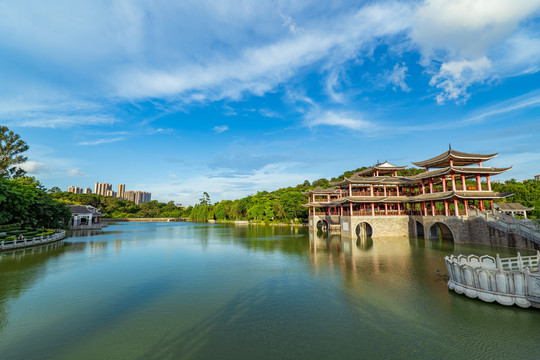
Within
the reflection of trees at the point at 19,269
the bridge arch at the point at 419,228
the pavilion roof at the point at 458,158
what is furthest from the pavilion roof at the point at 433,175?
the reflection of trees at the point at 19,269

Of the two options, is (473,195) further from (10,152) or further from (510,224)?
(10,152)

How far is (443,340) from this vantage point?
6.71 metres

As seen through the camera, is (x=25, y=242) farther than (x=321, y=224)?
No

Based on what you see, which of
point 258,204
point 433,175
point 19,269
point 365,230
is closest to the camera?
point 19,269

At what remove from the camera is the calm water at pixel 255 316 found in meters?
6.41

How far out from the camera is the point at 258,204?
2606 inches

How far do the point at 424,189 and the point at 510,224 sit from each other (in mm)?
11190

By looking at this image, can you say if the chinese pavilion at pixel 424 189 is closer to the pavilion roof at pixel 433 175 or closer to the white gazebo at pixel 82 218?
the pavilion roof at pixel 433 175

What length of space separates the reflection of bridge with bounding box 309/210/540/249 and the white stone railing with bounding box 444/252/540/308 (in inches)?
521

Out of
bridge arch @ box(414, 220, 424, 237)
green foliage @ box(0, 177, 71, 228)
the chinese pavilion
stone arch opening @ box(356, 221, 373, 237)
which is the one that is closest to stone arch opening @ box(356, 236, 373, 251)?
stone arch opening @ box(356, 221, 373, 237)

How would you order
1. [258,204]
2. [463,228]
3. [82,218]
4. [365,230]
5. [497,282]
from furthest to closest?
[258,204] → [82,218] → [365,230] → [463,228] → [497,282]

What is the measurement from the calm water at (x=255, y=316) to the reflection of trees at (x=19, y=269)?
104 mm

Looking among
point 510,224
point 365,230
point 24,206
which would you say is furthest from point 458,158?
point 24,206

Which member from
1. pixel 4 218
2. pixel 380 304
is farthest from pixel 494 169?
pixel 4 218
